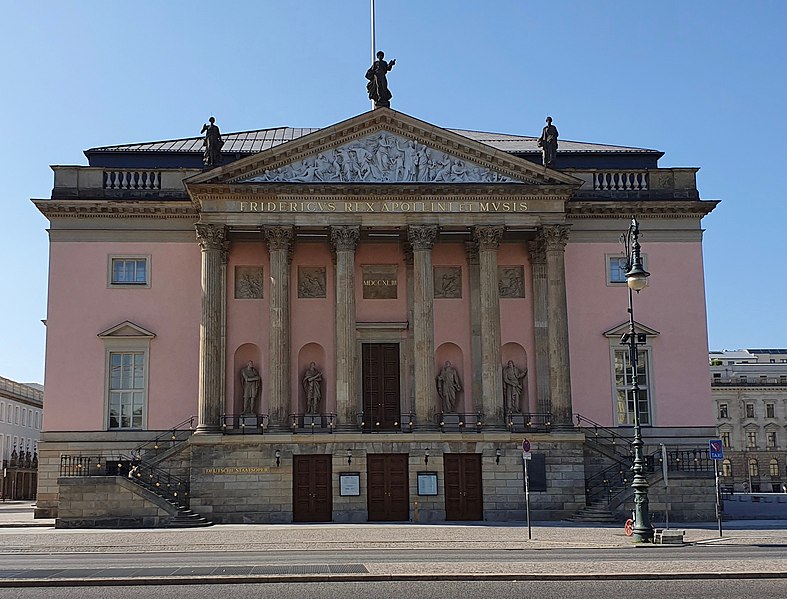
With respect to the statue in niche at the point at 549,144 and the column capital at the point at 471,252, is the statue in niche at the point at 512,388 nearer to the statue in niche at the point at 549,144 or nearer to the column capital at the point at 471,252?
the column capital at the point at 471,252

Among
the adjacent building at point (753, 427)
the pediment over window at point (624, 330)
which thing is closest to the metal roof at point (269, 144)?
the pediment over window at point (624, 330)

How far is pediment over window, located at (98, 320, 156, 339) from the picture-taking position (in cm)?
4456

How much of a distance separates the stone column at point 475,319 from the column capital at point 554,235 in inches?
122

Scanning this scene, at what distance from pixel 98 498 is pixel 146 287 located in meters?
10.7

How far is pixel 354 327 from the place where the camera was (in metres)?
42.5

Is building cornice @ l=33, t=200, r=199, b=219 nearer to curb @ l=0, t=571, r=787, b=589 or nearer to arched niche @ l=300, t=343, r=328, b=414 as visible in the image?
arched niche @ l=300, t=343, r=328, b=414

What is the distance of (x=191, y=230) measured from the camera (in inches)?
1806

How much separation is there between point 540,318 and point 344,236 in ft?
31.5

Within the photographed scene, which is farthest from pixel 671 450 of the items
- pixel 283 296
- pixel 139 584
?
pixel 139 584

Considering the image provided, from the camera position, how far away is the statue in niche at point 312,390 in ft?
144

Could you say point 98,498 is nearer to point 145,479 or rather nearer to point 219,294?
point 145,479

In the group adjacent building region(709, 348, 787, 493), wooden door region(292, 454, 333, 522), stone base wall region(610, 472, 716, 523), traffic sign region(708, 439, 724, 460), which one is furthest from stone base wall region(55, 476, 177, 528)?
adjacent building region(709, 348, 787, 493)

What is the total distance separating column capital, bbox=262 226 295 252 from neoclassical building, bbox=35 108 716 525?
10 cm

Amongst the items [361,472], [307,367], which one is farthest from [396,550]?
[307,367]
